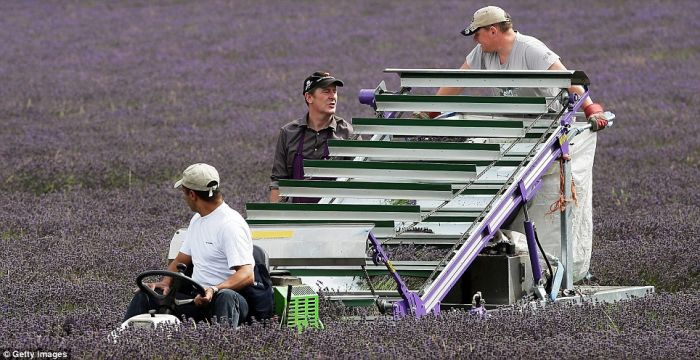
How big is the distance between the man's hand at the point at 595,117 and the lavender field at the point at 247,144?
3.58 ft

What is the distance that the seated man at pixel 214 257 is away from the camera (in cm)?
632

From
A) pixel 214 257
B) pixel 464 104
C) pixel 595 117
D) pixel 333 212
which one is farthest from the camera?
pixel 595 117

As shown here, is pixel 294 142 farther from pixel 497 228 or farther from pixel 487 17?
pixel 497 228

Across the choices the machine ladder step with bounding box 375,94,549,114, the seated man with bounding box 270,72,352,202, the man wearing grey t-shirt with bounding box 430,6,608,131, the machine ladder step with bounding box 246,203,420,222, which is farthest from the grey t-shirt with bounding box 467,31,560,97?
the machine ladder step with bounding box 246,203,420,222

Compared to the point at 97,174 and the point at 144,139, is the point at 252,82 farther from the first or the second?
the point at 97,174

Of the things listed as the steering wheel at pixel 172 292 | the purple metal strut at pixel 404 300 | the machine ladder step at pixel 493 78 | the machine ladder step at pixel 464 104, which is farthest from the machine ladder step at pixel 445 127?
the steering wheel at pixel 172 292

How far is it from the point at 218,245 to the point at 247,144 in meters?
9.51

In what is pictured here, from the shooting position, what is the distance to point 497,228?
7289 mm

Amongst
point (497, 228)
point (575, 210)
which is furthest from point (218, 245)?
point (575, 210)

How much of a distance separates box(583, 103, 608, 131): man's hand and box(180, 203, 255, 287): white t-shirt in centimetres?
266

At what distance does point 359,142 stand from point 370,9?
2052cm

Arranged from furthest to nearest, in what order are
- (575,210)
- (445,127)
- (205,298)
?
(575,210)
(445,127)
(205,298)

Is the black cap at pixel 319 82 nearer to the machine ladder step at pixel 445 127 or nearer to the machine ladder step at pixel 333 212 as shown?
the machine ladder step at pixel 445 127

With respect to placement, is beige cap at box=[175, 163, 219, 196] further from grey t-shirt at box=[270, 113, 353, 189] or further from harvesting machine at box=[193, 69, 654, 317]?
grey t-shirt at box=[270, 113, 353, 189]
